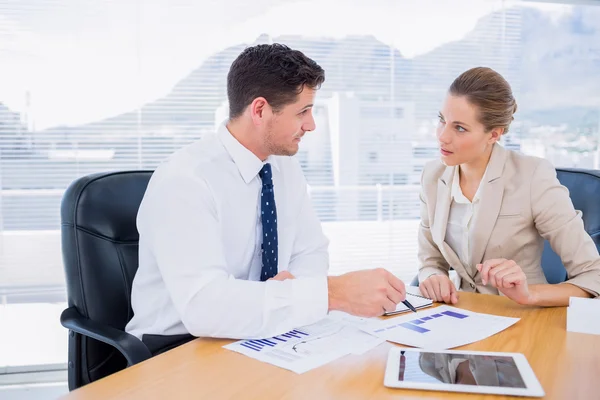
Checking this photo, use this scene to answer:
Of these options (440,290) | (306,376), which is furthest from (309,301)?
(440,290)

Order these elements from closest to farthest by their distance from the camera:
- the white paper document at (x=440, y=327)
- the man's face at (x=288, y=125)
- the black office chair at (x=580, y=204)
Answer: the white paper document at (x=440, y=327) < the man's face at (x=288, y=125) < the black office chair at (x=580, y=204)

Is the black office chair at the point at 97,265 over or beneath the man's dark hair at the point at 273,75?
beneath

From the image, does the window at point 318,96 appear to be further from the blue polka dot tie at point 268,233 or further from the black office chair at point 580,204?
A: the blue polka dot tie at point 268,233

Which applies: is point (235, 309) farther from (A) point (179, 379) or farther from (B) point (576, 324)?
(B) point (576, 324)

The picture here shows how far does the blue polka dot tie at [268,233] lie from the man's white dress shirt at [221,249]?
37 mm

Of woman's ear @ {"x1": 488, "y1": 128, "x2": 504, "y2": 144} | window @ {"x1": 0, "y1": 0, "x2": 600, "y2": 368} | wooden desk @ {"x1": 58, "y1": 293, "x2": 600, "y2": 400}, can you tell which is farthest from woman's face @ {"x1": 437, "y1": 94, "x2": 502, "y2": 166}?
window @ {"x1": 0, "y1": 0, "x2": 600, "y2": 368}

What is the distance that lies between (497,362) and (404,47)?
2906mm

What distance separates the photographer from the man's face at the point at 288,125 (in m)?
1.79

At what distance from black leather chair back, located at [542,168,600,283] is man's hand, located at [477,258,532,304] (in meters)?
0.73

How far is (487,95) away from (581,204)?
0.60 meters

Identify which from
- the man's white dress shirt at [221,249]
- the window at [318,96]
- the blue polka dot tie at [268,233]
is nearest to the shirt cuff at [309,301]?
the man's white dress shirt at [221,249]

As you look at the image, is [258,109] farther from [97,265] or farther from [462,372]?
[462,372]

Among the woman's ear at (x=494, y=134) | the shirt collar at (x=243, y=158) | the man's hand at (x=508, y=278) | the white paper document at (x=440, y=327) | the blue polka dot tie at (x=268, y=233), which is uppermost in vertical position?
the woman's ear at (x=494, y=134)

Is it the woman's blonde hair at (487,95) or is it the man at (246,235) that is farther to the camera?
the woman's blonde hair at (487,95)
